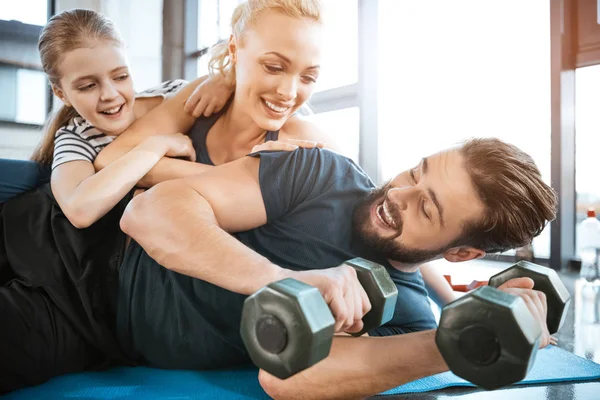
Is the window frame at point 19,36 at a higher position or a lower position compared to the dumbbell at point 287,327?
higher

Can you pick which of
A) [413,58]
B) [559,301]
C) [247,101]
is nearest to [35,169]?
[247,101]

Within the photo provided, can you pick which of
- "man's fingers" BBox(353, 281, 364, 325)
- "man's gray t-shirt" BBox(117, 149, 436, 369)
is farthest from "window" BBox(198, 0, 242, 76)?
"man's fingers" BBox(353, 281, 364, 325)

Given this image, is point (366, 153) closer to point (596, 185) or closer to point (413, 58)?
point (413, 58)

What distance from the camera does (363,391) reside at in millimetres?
952

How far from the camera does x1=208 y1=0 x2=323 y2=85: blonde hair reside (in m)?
1.39

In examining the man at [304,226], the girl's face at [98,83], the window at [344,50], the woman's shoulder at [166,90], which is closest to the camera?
the man at [304,226]

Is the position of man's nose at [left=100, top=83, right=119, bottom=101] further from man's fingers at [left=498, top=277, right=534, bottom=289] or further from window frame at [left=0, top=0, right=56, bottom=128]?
window frame at [left=0, top=0, right=56, bottom=128]

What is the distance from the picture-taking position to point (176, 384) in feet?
3.61

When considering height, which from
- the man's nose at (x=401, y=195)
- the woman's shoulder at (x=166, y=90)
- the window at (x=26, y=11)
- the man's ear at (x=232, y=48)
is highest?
the window at (x=26, y=11)

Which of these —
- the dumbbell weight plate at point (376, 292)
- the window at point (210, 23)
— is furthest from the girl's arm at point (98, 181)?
the window at point (210, 23)

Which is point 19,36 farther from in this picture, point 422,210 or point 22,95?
point 422,210

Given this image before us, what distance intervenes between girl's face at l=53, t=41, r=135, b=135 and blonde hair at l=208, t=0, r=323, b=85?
315mm

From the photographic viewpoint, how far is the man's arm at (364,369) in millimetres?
909

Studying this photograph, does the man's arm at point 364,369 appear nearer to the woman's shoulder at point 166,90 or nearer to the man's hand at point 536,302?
the man's hand at point 536,302
